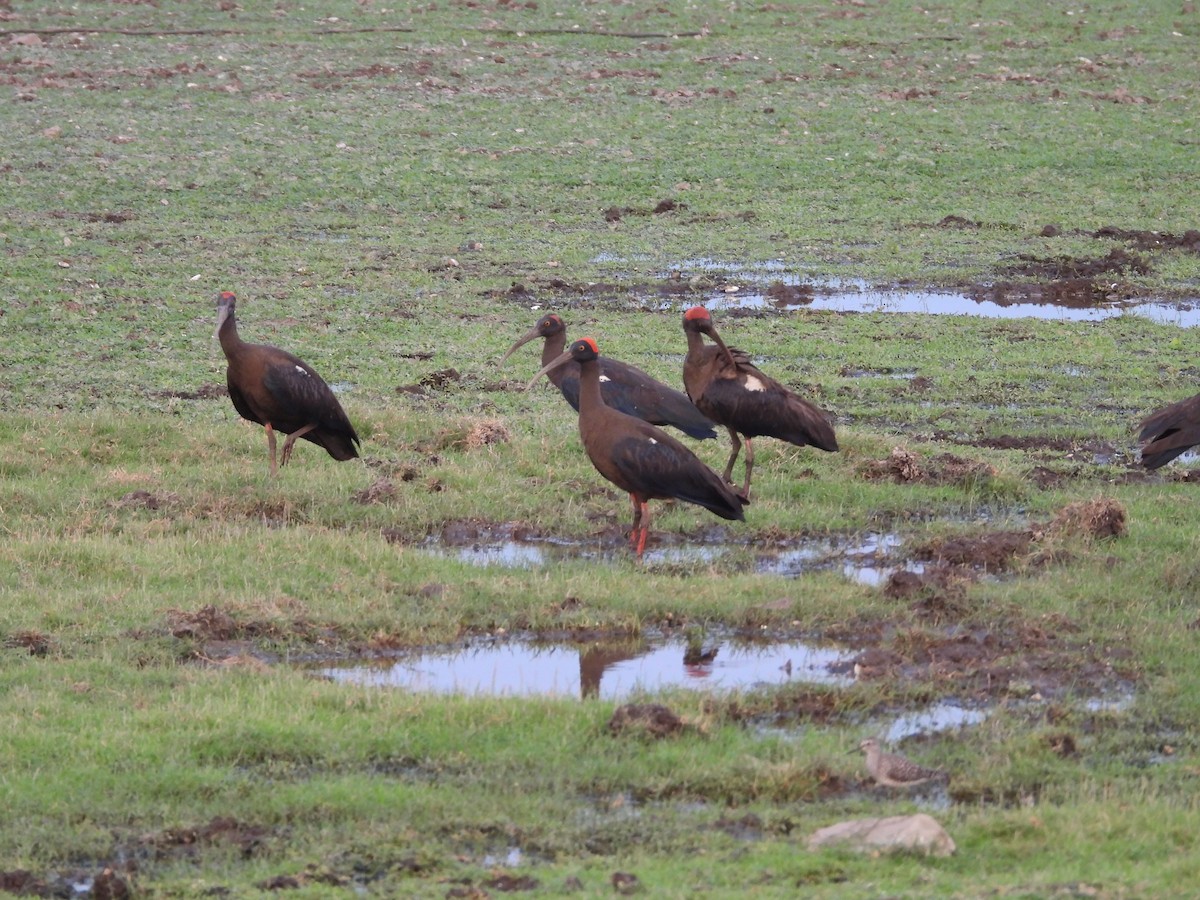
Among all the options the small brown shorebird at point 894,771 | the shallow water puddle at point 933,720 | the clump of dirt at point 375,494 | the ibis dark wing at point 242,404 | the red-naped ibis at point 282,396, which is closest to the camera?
the small brown shorebird at point 894,771

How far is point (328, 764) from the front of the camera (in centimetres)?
725

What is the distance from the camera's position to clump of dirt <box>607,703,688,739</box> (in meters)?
7.46

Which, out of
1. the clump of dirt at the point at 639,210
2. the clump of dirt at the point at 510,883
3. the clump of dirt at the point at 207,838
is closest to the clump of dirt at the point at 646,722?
the clump of dirt at the point at 510,883

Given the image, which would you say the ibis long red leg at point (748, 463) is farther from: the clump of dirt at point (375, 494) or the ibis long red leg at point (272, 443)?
the ibis long red leg at point (272, 443)

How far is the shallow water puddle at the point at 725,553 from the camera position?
34.6 feet

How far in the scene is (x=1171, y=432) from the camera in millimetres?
10922

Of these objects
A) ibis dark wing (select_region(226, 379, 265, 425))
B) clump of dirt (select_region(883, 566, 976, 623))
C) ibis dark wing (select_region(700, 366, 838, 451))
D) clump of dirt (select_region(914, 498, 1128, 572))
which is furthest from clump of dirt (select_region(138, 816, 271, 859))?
ibis dark wing (select_region(700, 366, 838, 451))

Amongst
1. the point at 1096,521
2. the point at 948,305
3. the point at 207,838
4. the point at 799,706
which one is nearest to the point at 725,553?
the point at 1096,521

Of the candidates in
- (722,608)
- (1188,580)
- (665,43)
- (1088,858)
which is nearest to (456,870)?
(1088,858)

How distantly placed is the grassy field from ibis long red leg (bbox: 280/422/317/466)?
0.45 ft

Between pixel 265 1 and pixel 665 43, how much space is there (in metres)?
7.95

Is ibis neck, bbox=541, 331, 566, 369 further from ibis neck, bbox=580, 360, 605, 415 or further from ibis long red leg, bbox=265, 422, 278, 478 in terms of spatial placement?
ibis long red leg, bbox=265, 422, 278, 478

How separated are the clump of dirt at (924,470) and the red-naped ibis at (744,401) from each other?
1.34ft

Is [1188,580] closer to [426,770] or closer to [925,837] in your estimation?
[925,837]
